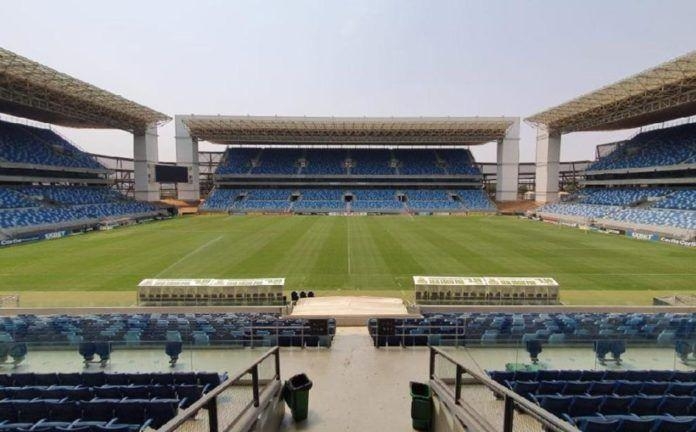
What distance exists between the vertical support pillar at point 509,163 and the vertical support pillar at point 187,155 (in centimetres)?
6237

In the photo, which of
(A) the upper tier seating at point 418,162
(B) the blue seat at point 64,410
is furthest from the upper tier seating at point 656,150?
(B) the blue seat at point 64,410

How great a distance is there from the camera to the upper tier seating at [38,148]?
5178 cm

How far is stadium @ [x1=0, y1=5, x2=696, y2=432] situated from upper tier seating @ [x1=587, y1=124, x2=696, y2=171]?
478 millimetres

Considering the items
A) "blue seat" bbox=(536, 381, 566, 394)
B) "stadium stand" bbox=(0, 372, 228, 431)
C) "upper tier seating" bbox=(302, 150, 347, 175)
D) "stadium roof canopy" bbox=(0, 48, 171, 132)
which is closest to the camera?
"stadium stand" bbox=(0, 372, 228, 431)

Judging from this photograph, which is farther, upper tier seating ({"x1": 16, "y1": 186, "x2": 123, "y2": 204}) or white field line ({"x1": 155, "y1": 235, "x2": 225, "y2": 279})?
upper tier seating ({"x1": 16, "y1": 186, "x2": 123, "y2": 204})

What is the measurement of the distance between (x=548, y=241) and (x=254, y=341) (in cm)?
3532

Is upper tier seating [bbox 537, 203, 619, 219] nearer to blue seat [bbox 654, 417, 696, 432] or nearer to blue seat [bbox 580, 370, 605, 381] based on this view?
blue seat [bbox 580, 370, 605, 381]

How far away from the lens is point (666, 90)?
153 feet

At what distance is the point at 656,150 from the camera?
202ft

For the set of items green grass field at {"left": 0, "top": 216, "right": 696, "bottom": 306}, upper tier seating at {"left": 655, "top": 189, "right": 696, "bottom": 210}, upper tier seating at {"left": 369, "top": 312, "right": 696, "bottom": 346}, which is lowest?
green grass field at {"left": 0, "top": 216, "right": 696, "bottom": 306}

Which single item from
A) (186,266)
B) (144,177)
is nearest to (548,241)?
(186,266)

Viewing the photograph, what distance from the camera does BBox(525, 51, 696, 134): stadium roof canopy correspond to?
4188cm

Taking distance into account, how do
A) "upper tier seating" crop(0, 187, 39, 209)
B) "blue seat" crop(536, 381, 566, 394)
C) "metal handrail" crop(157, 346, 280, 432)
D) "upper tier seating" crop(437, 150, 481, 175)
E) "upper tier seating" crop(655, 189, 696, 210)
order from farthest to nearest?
1. "upper tier seating" crop(437, 150, 481, 175)
2. "upper tier seating" crop(655, 189, 696, 210)
3. "upper tier seating" crop(0, 187, 39, 209)
4. "blue seat" crop(536, 381, 566, 394)
5. "metal handrail" crop(157, 346, 280, 432)

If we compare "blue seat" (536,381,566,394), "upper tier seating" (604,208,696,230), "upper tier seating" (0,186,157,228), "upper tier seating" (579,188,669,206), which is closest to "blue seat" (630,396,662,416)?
"blue seat" (536,381,566,394)
